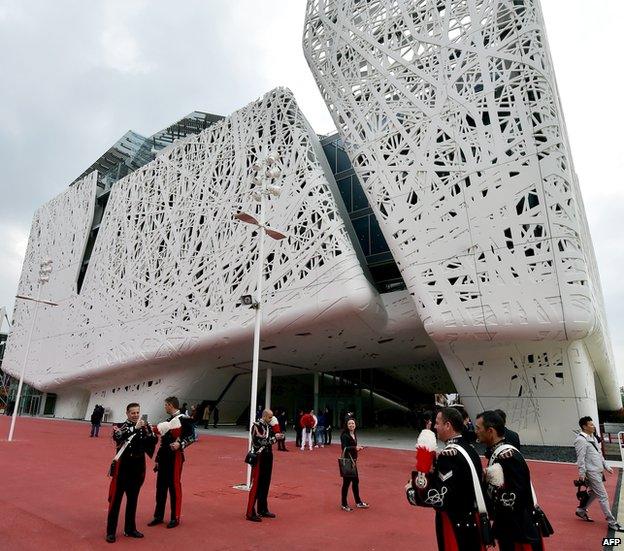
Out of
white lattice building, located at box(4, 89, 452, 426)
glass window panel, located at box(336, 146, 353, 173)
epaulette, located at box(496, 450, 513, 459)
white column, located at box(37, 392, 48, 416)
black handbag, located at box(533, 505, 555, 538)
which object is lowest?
black handbag, located at box(533, 505, 555, 538)

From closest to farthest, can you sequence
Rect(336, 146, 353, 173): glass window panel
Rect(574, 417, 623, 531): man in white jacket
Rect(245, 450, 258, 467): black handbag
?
1. Rect(574, 417, 623, 531): man in white jacket
2. Rect(245, 450, 258, 467): black handbag
3. Rect(336, 146, 353, 173): glass window panel

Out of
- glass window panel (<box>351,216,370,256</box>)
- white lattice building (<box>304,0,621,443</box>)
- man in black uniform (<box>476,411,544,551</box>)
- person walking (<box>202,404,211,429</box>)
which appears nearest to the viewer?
man in black uniform (<box>476,411,544,551</box>)

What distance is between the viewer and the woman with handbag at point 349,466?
6.84 metres

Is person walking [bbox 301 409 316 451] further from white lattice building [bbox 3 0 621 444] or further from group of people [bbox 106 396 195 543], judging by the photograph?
group of people [bbox 106 396 195 543]

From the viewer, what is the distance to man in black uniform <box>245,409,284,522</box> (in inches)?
240

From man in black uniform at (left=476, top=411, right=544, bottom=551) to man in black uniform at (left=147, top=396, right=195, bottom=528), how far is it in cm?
368

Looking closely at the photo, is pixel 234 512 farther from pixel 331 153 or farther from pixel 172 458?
pixel 331 153

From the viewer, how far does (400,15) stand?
19.2 meters

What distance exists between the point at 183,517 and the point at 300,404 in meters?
28.4

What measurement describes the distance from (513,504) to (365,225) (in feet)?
68.2

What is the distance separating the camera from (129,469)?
206 inches

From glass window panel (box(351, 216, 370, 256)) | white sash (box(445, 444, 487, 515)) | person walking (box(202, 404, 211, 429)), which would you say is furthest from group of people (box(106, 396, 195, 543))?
person walking (box(202, 404, 211, 429))

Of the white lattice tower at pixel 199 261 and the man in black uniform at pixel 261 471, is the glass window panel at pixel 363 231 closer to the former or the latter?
the white lattice tower at pixel 199 261

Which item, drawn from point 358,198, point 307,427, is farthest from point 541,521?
point 358,198
